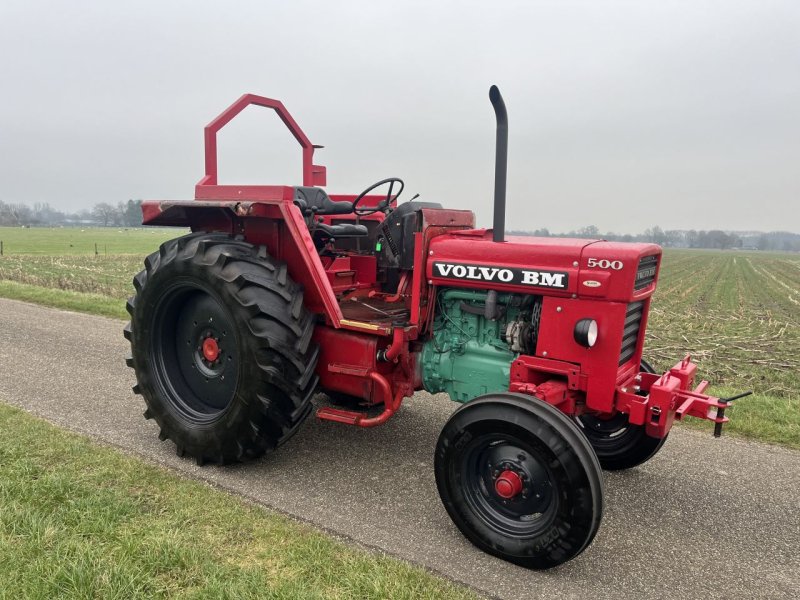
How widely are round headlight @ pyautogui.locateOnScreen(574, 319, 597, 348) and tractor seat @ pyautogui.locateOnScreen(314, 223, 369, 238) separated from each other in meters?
2.00

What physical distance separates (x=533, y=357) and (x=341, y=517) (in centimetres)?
133

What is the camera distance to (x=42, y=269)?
66.3 feet

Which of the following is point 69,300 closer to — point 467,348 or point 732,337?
point 467,348

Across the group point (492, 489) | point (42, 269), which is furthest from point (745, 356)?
point (42, 269)

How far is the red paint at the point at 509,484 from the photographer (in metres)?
2.73

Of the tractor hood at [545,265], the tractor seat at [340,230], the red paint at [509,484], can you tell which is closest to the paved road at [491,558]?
the red paint at [509,484]

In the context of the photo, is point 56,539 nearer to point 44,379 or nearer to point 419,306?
point 419,306

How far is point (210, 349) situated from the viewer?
3.81 metres

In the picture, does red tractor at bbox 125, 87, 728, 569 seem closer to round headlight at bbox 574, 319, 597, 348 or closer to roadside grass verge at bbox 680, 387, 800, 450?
round headlight at bbox 574, 319, 597, 348

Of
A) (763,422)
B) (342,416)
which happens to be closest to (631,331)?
(342,416)

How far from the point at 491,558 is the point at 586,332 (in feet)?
3.88

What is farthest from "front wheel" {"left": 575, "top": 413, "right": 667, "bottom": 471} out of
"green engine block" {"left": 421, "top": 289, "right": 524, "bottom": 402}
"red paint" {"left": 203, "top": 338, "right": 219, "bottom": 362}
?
"red paint" {"left": 203, "top": 338, "right": 219, "bottom": 362}

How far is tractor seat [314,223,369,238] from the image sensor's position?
13.7ft

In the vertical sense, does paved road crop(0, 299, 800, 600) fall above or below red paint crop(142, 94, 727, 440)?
below
